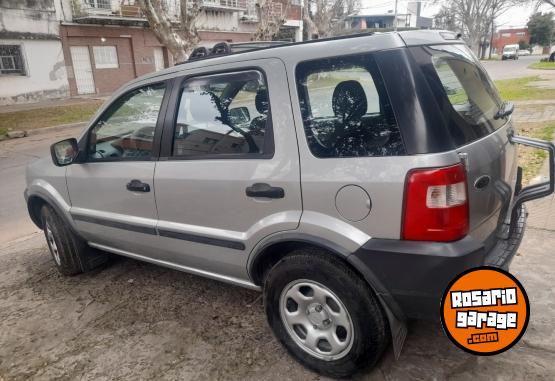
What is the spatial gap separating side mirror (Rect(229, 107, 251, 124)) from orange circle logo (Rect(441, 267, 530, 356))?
1439mm

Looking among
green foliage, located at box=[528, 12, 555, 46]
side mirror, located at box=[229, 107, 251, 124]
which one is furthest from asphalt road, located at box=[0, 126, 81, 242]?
green foliage, located at box=[528, 12, 555, 46]

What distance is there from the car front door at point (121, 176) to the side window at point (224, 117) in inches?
9.7

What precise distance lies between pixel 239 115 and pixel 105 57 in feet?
69.1

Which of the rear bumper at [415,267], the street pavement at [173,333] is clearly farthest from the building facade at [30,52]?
the rear bumper at [415,267]

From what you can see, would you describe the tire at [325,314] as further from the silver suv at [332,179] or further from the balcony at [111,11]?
the balcony at [111,11]

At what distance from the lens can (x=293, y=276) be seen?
239 cm

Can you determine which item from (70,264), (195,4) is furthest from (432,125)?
(195,4)

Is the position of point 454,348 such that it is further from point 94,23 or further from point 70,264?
point 94,23

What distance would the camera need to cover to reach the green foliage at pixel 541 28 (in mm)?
57500

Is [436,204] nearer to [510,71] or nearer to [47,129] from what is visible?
[47,129]

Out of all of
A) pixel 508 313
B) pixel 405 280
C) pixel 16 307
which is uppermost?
pixel 405 280

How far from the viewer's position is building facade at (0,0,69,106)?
17.3 m

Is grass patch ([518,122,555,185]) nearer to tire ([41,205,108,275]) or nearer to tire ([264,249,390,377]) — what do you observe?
tire ([264,249,390,377])

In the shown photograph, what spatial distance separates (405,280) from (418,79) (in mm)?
949
